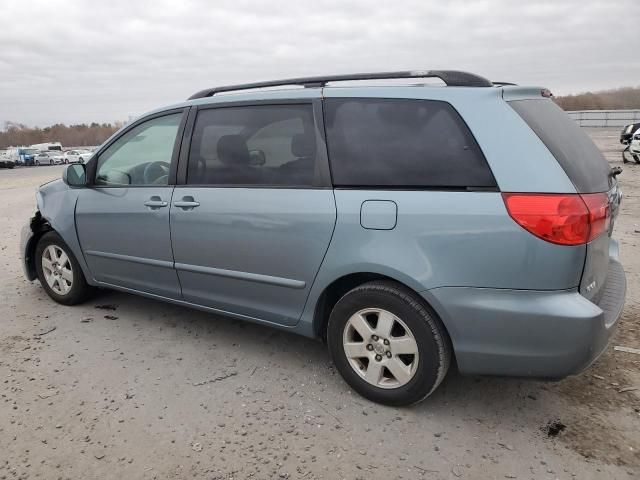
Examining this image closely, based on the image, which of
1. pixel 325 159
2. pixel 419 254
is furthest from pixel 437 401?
pixel 325 159

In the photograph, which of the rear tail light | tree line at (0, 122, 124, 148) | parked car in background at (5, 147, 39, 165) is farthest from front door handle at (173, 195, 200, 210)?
tree line at (0, 122, 124, 148)

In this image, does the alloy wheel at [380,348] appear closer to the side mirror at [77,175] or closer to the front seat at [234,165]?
the front seat at [234,165]

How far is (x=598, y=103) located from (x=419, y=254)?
2656 inches

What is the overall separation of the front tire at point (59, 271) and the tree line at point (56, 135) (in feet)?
311

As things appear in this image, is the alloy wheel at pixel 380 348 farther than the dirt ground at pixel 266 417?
Yes

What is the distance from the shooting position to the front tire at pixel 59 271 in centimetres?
447

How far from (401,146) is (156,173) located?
6.32 feet

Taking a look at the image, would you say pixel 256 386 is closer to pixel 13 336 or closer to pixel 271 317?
pixel 271 317

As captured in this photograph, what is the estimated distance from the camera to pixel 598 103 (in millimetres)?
60188

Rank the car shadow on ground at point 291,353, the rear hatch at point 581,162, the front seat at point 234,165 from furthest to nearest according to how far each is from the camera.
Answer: the front seat at point 234,165 → the car shadow on ground at point 291,353 → the rear hatch at point 581,162

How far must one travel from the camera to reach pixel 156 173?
3.81 m

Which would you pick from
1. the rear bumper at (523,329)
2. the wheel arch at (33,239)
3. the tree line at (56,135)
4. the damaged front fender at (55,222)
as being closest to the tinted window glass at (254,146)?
the rear bumper at (523,329)

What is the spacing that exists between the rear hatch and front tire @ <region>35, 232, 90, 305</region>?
3.69 metres

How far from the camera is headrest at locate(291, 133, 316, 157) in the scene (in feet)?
10.0
